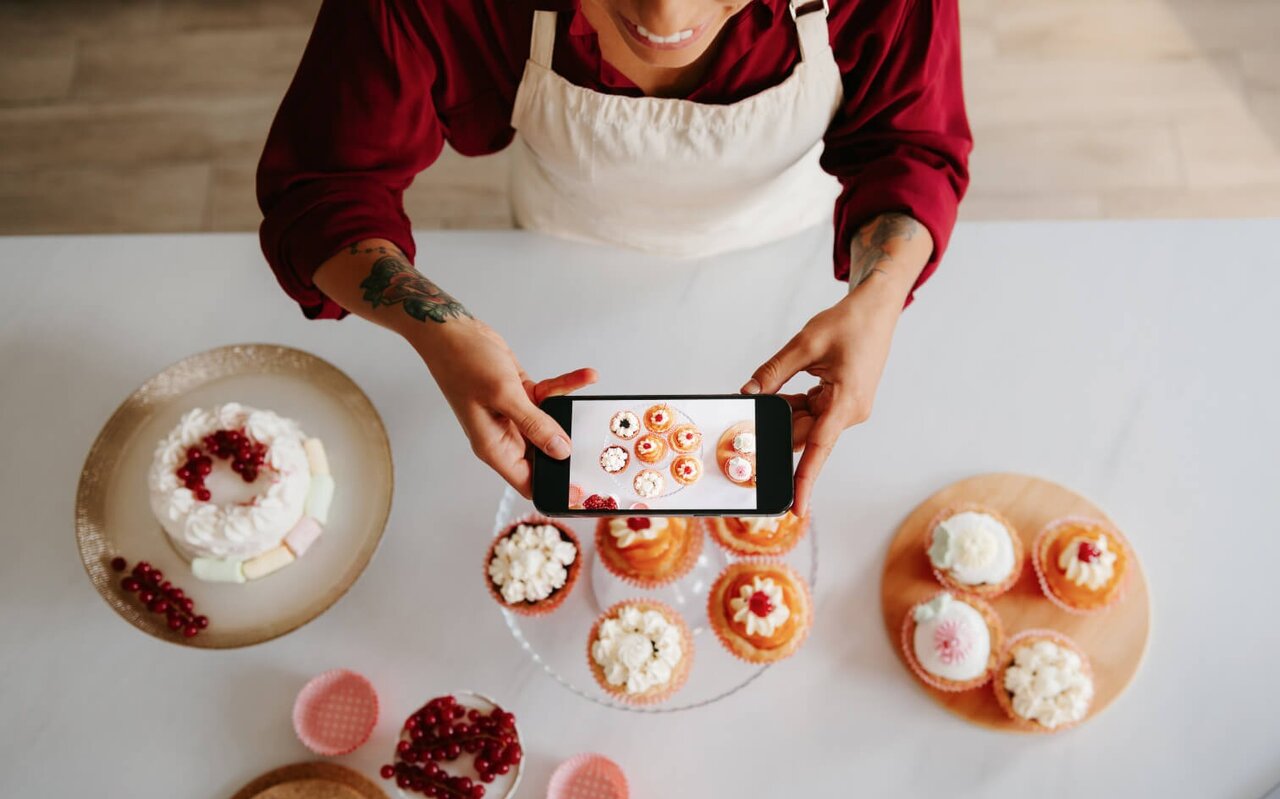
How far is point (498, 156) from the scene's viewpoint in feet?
8.57

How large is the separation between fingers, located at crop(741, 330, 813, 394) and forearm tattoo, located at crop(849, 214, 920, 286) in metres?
0.15

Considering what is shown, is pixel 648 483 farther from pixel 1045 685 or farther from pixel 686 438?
pixel 1045 685

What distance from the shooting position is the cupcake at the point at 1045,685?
1.23m

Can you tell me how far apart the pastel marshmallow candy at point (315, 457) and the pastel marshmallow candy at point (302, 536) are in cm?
8

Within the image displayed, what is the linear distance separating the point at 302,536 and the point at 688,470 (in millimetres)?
652

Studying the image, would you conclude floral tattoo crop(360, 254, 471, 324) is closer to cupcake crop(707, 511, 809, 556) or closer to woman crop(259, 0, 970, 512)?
woman crop(259, 0, 970, 512)

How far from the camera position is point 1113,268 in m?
1.46

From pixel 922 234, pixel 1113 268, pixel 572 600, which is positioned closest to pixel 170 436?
pixel 572 600

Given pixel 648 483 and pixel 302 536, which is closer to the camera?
pixel 648 483

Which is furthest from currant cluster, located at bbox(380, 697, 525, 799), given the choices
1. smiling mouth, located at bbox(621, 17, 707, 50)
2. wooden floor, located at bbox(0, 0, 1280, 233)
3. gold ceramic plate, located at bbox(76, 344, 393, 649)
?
wooden floor, located at bbox(0, 0, 1280, 233)

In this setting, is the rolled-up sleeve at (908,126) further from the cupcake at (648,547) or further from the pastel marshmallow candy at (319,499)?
the pastel marshmallow candy at (319,499)

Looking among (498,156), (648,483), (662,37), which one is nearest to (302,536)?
(648,483)

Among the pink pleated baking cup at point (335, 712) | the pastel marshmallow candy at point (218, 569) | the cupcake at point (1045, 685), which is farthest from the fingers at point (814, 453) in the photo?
the pastel marshmallow candy at point (218, 569)

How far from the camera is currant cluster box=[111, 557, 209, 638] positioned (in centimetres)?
125
